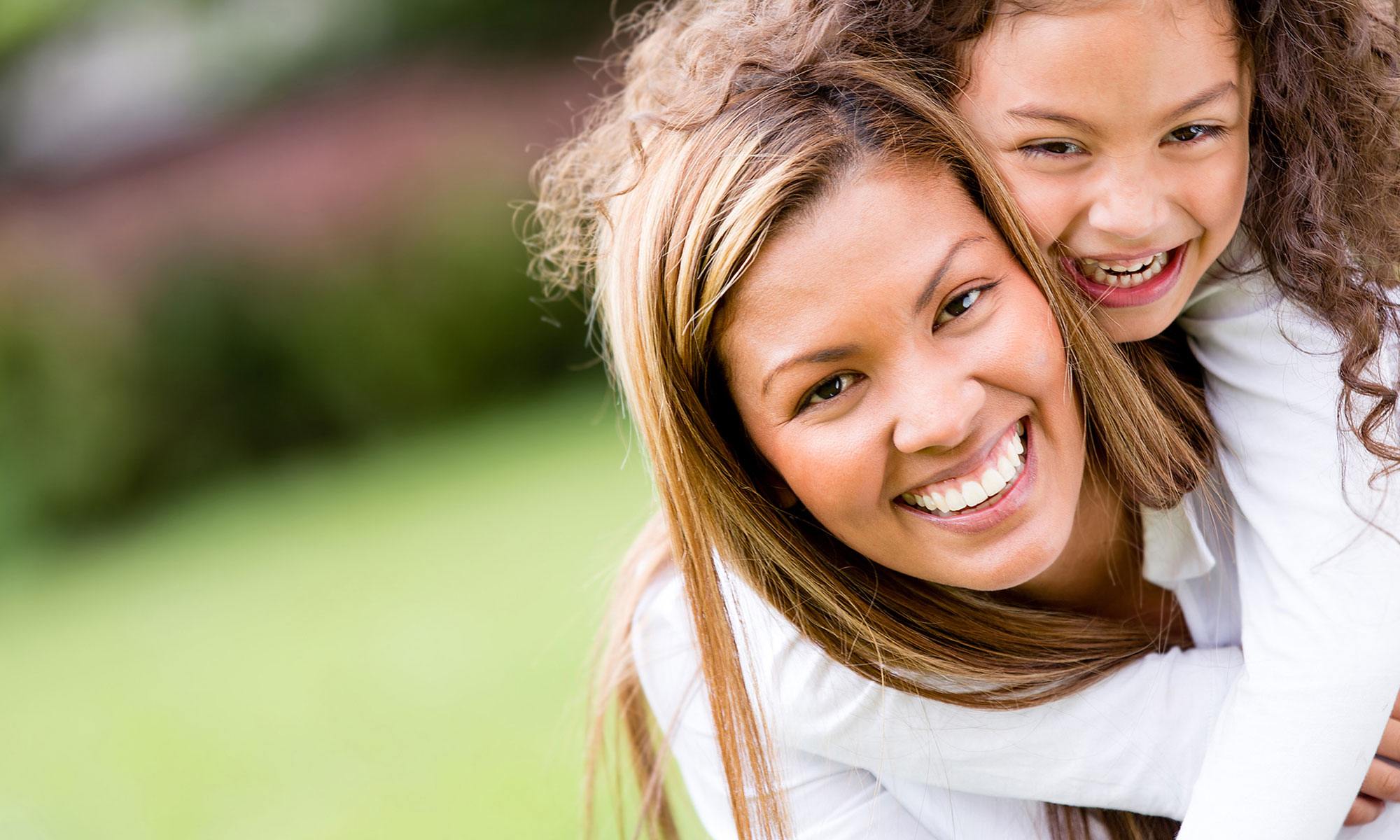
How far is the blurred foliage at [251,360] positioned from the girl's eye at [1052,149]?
538 centimetres

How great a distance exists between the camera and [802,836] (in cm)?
234

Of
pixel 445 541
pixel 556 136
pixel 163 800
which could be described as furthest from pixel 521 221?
pixel 163 800

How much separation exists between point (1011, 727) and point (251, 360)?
5.63 meters

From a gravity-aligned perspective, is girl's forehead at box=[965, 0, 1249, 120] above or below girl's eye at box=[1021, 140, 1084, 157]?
above

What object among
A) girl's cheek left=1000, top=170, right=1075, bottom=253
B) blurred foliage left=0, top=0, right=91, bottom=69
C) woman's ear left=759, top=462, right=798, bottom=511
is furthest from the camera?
blurred foliage left=0, top=0, right=91, bottom=69

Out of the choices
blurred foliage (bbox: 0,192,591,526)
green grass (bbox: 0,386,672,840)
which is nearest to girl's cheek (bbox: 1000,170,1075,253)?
green grass (bbox: 0,386,672,840)

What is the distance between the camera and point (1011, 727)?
2117mm

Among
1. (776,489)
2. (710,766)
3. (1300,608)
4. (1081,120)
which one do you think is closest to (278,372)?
(710,766)

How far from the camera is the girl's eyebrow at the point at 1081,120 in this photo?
1846 mm

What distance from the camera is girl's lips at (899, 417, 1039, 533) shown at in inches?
75.2

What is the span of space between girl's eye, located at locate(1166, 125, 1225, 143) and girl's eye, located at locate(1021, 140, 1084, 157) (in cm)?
14

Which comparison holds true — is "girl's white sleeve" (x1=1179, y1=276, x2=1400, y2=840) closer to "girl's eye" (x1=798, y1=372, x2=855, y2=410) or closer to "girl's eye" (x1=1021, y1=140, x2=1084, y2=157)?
"girl's eye" (x1=1021, y1=140, x2=1084, y2=157)

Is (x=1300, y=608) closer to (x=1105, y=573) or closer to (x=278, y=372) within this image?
(x=1105, y=573)

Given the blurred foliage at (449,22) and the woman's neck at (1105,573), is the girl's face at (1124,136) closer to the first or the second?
the woman's neck at (1105,573)
